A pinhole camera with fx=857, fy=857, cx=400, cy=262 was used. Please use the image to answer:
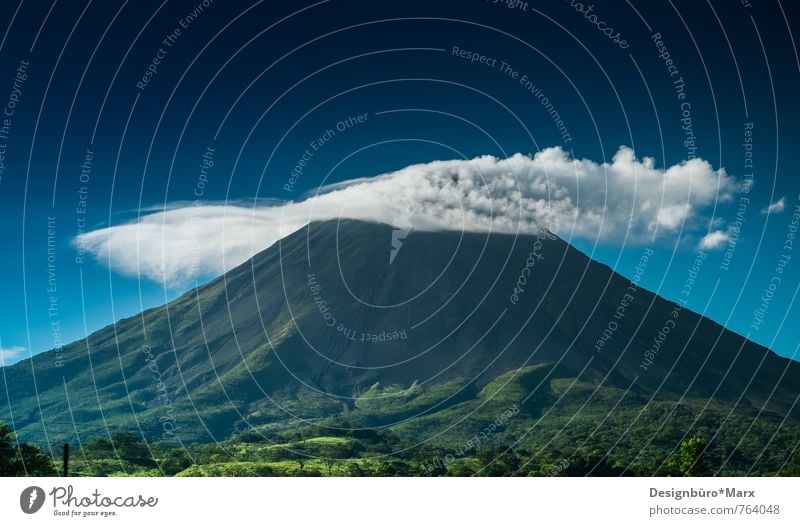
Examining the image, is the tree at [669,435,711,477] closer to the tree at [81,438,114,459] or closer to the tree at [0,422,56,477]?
the tree at [0,422,56,477]

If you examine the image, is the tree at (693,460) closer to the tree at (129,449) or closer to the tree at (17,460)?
the tree at (17,460)

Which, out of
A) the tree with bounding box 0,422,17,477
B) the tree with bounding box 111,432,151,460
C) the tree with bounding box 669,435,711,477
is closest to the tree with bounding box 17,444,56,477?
the tree with bounding box 0,422,17,477

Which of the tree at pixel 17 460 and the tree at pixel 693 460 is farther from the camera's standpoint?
the tree at pixel 693 460

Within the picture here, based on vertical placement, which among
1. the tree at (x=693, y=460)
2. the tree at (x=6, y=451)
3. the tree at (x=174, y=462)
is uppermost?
the tree at (x=6, y=451)

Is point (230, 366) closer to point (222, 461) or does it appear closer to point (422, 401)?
point (422, 401)

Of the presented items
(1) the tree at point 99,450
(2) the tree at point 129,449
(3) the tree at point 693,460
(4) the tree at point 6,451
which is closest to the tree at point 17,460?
(4) the tree at point 6,451

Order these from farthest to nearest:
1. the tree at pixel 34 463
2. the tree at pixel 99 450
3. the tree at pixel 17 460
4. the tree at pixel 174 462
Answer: the tree at pixel 99 450, the tree at pixel 174 462, the tree at pixel 34 463, the tree at pixel 17 460

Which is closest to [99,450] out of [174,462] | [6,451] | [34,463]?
[174,462]

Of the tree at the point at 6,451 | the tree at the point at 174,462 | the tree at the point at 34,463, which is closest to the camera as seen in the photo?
the tree at the point at 6,451

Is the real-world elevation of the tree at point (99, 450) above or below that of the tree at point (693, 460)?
below

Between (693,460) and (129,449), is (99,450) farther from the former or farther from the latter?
(693,460)

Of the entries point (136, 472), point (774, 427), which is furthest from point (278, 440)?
point (774, 427)
